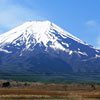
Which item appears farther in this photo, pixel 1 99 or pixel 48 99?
pixel 48 99

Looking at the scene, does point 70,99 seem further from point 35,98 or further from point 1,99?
point 1,99

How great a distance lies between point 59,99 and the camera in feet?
235

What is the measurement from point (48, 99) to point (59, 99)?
1.95 meters

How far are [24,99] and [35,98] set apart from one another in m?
3.70

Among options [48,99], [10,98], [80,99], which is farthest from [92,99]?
[10,98]

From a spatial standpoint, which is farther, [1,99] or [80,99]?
[80,99]

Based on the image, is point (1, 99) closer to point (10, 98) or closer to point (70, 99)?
point (10, 98)

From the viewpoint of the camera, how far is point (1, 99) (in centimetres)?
6600

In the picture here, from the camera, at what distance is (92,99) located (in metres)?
73.1

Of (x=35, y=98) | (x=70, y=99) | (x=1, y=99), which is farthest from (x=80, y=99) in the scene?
(x=1, y=99)

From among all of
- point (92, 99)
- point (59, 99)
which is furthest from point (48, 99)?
point (92, 99)

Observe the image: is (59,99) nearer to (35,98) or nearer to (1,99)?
(35,98)

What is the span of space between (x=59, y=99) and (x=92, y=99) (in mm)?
5764

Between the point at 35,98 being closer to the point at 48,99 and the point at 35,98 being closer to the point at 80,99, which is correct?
the point at 48,99
